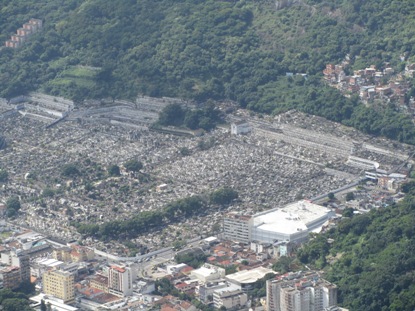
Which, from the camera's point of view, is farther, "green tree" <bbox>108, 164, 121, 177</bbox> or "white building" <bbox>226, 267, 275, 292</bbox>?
"green tree" <bbox>108, 164, 121, 177</bbox>

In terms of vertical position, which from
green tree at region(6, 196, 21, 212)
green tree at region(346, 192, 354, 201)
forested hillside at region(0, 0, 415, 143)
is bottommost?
green tree at region(6, 196, 21, 212)

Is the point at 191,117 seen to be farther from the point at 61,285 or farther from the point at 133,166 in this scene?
the point at 61,285

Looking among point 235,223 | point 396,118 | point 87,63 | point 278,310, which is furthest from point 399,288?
point 87,63

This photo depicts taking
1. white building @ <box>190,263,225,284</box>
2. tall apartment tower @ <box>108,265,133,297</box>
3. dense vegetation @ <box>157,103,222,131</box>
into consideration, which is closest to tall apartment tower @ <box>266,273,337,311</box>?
white building @ <box>190,263,225,284</box>

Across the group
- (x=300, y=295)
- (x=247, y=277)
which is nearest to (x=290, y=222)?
(x=247, y=277)

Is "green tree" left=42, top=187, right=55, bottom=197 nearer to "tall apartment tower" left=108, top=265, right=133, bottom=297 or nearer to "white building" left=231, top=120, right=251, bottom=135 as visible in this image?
"white building" left=231, top=120, right=251, bottom=135

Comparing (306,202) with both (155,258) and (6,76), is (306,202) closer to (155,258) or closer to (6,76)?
(155,258)

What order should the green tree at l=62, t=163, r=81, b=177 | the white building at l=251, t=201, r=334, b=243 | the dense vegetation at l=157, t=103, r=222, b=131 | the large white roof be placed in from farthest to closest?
the dense vegetation at l=157, t=103, r=222, b=131
the green tree at l=62, t=163, r=81, b=177
the large white roof
the white building at l=251, t=201, r=334, b=243
